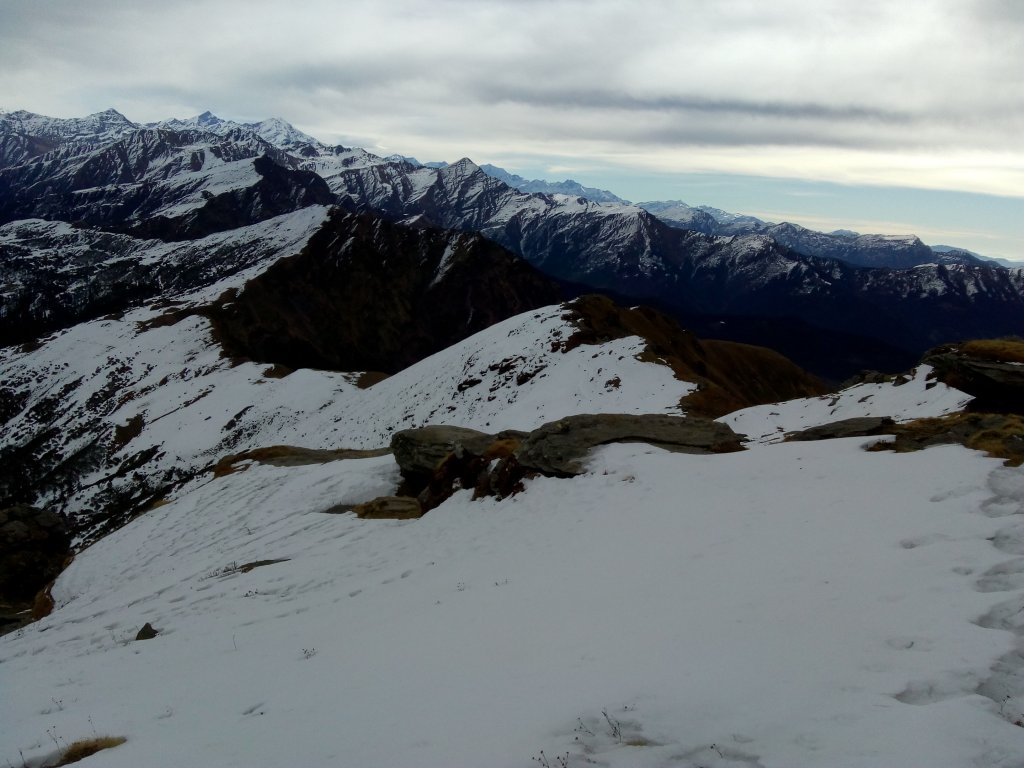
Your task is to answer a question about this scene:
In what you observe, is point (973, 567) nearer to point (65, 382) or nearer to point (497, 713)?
point (497, 713)

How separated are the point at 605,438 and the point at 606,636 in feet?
35.1

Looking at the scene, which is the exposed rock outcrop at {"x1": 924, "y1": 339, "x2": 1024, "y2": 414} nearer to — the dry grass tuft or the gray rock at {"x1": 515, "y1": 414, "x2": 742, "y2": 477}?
the dry grass tuft

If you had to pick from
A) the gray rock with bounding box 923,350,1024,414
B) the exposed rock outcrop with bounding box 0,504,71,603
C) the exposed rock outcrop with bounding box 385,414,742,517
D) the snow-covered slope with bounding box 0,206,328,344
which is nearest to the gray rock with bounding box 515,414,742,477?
the exposed rock outcrop with bounding box 385,414,742,517

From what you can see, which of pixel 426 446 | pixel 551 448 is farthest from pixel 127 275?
pixel 551 448

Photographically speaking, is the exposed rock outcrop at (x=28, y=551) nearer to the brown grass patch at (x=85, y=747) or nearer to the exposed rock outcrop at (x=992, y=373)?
the brown grass patch at (x=85, y=747)

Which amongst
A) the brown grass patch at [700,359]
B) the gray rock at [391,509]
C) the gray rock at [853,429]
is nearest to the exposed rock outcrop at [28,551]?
the gray rock at [391,509]

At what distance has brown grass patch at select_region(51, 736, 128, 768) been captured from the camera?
6710 mm

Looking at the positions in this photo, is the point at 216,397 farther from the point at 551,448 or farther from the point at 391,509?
the point at 551,448

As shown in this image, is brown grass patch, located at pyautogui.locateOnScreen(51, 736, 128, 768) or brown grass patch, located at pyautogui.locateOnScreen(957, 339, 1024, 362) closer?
brown grass patch, located at pyautogui.locateOnScreen(51, 736, 128, 768)

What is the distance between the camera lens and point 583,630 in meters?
8.09

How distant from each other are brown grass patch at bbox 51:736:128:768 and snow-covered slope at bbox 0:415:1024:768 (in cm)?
21

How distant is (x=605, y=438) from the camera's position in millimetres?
18188

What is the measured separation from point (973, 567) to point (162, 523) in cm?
2722

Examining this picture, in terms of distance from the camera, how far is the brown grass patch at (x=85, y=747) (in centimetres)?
671
